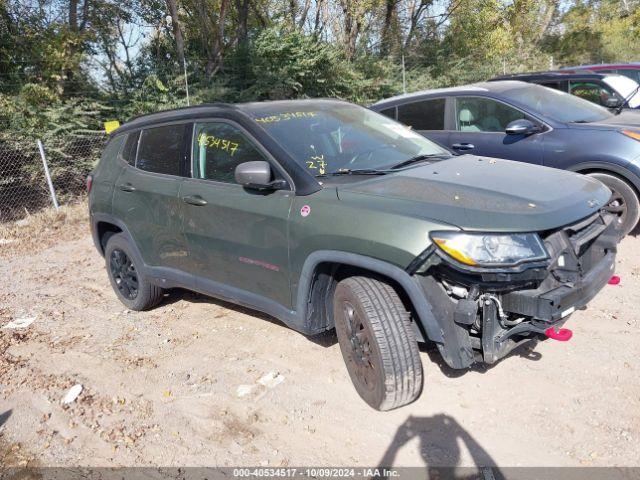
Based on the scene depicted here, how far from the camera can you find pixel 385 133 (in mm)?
4238

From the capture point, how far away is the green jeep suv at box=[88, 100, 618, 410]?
9.19ft

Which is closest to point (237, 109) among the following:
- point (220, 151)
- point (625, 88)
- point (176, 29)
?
point (220, 151)

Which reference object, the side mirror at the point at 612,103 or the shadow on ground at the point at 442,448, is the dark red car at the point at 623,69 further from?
the shadow on ground at the point at 442,448

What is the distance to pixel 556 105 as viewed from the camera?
6.35m

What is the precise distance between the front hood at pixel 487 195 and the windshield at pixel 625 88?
5.26m

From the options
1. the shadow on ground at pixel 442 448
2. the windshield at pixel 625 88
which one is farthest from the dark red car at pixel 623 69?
the shadow on ground at pixel 442 448

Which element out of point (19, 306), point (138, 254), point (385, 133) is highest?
point (385, 133)

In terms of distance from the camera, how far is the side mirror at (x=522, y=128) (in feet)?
19.2

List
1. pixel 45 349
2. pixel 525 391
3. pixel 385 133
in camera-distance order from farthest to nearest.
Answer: pixel 45 349, pixel 385 133, pixel 525 391

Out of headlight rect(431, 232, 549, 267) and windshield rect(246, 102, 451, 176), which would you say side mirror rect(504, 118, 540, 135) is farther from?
headlight rect(431, 232, 549, 267)

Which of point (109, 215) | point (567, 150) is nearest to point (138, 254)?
point (109, 215)

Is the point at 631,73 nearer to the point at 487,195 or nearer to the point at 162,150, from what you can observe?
the point at 487,195

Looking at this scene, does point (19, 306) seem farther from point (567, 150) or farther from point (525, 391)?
point (567, 150)

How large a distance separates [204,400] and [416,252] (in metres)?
1.76
